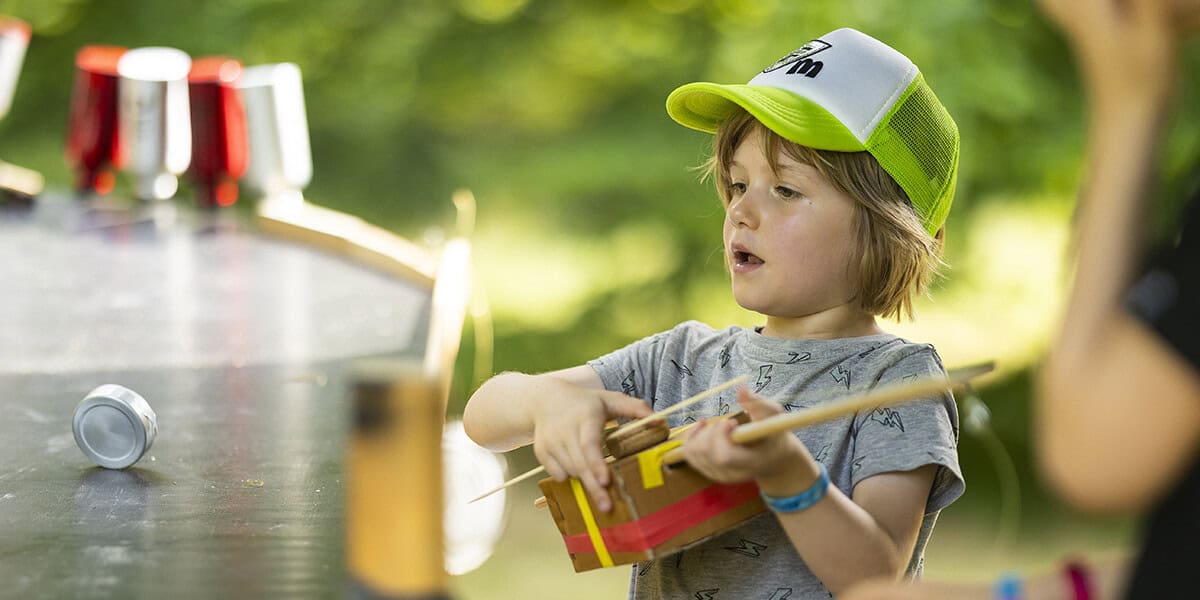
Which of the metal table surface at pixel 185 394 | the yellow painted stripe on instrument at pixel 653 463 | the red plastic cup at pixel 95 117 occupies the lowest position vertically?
the red plastic cup at pixel 95 117

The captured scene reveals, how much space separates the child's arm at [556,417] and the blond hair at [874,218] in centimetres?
33

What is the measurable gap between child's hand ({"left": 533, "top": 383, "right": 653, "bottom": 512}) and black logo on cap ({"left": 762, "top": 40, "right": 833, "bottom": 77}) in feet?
1.45

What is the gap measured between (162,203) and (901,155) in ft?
10.8

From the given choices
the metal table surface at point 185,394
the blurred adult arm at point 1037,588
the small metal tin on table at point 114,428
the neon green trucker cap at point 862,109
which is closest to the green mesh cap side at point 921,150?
the neon green trucker cap at point 862,109

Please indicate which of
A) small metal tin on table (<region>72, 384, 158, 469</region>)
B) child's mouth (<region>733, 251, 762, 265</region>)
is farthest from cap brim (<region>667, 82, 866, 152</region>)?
small metal tin on table (<region>72, 384, 158, 469</region>)

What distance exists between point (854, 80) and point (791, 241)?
7.9 inches

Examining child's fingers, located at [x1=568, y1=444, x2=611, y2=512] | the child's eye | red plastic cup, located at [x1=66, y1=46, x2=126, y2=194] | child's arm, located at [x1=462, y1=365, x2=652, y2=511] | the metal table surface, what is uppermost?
the child's eye

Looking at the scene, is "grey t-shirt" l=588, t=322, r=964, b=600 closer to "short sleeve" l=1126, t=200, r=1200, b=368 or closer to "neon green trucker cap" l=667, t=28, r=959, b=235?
"neon green trucker cap" l=667, t=28, r=959, b=235

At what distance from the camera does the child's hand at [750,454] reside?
3.93 feet

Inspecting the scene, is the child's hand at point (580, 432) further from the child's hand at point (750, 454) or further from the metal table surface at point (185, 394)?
the metal table surface at point (185, 394)

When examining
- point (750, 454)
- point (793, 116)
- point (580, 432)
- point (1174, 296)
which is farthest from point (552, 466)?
point (1174, 296)

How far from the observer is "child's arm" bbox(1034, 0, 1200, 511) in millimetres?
845

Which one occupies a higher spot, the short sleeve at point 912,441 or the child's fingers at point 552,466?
the short sleeve at point 912,441

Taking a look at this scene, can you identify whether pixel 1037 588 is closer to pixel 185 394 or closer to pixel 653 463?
pixel 653 463
